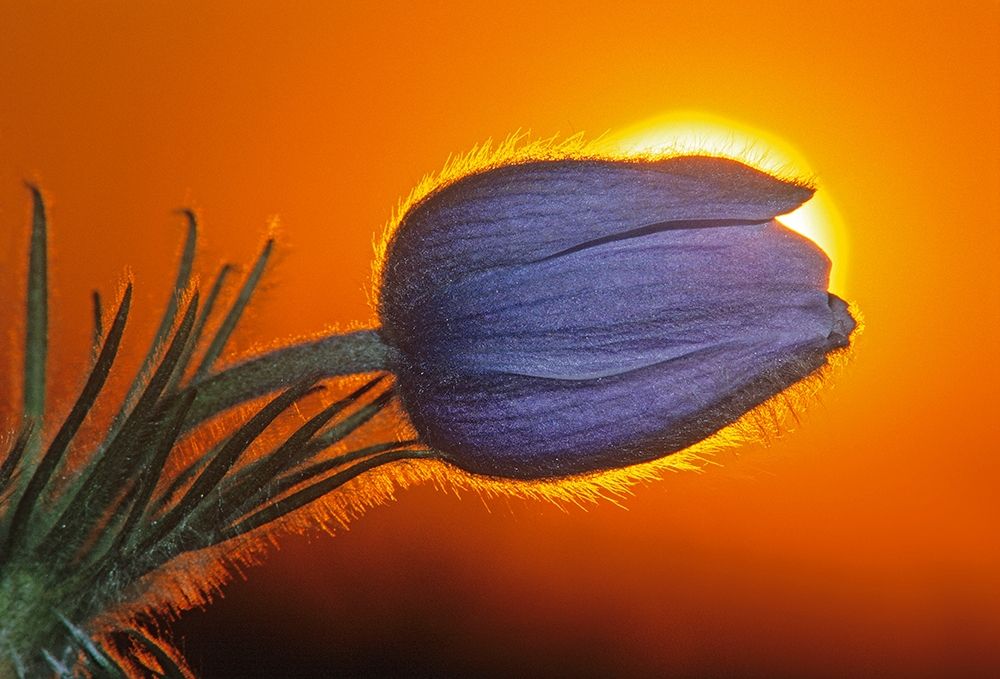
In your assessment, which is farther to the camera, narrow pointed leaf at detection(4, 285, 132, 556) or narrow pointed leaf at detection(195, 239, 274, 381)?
narrow pointed leaf at detection(195, 239, 274, 381)

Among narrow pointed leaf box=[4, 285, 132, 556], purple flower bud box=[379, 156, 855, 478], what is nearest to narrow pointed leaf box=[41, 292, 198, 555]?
narrow pointed leaf box=[4, 285, 132, 556]

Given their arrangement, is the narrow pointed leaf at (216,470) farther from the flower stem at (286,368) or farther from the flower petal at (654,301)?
the flower petal at (654,301)

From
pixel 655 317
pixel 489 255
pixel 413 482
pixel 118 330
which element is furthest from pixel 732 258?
pixel 118 330

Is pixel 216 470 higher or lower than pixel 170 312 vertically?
lower

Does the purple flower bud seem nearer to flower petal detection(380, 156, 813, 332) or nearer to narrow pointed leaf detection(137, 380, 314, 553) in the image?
flower petal detection(380, 156, 813, 332)

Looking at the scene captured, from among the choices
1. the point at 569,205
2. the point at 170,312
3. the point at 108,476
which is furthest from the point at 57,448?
the point at 569,205

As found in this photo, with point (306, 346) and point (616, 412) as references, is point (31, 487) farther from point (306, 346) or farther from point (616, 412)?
point (616, 412)

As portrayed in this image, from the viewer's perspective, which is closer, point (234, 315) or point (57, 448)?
point (57, 448)

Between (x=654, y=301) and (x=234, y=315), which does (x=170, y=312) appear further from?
(x=654, y=301)

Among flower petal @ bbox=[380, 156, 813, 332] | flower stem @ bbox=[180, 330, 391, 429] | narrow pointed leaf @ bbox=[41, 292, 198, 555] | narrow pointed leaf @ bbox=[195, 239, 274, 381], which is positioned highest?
flower petal @ bbox=[380, 156, 813, 332]

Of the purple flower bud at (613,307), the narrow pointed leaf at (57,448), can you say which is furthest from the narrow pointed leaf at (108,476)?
the purple flower bud at (613,307)
